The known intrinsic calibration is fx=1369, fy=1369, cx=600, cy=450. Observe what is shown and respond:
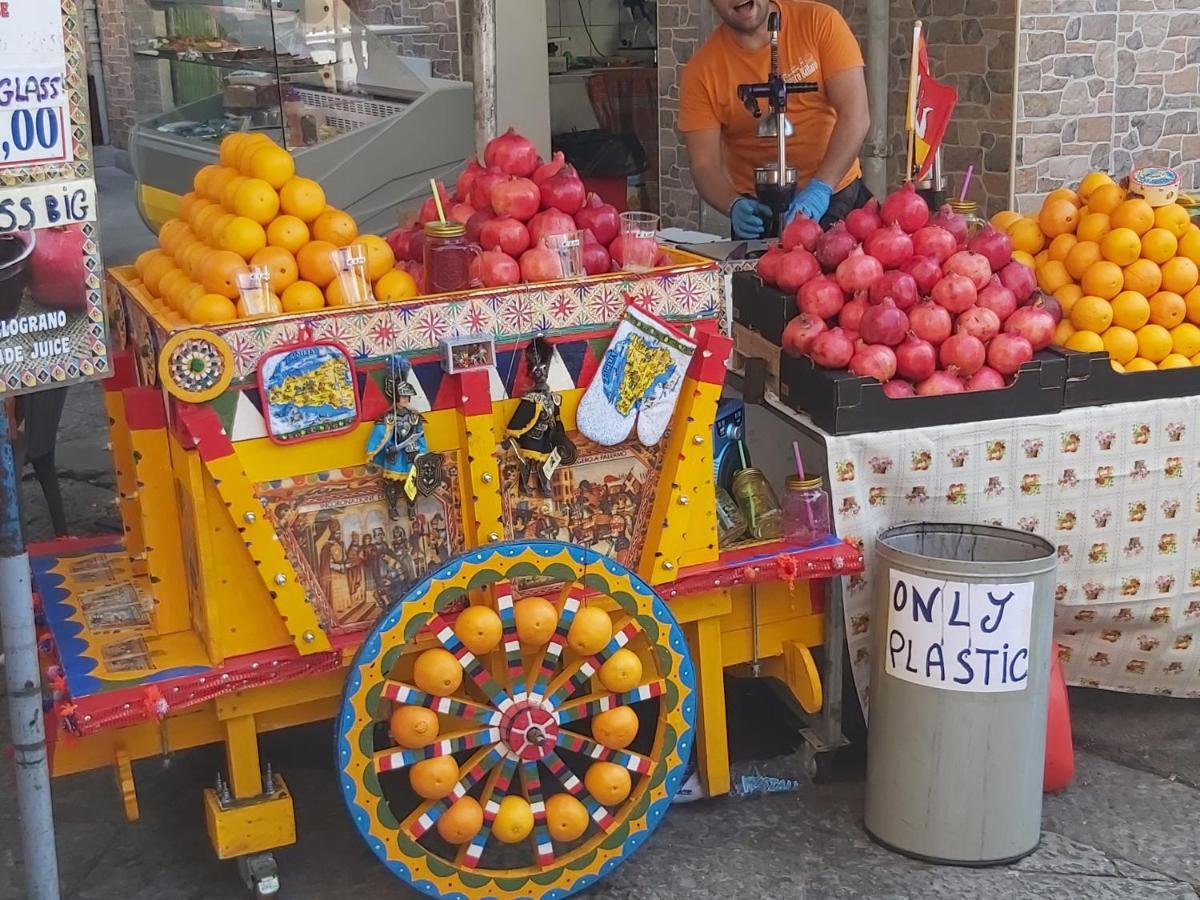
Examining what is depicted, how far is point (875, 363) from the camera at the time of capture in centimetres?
339

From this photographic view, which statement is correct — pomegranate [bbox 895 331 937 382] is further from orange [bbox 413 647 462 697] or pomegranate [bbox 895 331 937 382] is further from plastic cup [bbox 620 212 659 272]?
orange [bbox 413 647 462 697]

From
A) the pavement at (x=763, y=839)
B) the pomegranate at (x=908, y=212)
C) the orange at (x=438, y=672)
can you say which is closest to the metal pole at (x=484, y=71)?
the pomegranate at (x=908, y=212)

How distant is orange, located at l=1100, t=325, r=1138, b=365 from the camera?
3584 mm

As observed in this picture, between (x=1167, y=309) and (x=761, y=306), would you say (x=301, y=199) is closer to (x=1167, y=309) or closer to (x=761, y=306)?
(x=761, y=306)

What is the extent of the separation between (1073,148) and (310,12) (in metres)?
3.93

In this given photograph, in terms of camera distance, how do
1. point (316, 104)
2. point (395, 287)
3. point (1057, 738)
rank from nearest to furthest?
point (395, 287) < point (1057, 738) < point (316, 104)

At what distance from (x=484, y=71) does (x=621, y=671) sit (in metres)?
2.57

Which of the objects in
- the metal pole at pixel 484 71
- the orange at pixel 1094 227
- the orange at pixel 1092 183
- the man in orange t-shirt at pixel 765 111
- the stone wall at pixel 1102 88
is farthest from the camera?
the stone wall at pixel 1102 88

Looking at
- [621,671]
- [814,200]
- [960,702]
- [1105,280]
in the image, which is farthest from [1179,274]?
[621,671]

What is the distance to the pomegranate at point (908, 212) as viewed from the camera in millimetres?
3668

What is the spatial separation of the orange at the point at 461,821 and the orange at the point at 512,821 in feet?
0.13

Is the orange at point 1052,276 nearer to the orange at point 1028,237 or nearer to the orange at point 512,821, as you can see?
the orange at point 1028,237

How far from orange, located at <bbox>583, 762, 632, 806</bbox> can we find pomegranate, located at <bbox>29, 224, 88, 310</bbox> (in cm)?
143

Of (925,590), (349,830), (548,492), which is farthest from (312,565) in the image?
(925,590)
